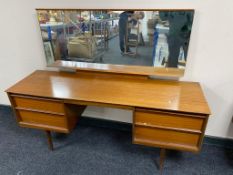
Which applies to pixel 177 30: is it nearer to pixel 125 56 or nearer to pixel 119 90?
pixel 125 56

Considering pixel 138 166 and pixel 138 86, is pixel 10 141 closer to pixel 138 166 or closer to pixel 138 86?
pixel 138 166

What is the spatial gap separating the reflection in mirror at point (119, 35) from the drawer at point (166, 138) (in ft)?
1.82

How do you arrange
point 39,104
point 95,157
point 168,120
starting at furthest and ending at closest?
point 95,157 < point 39,104 < point 168,120

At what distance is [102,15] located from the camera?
1445 millimetres

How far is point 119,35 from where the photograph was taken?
147 cm

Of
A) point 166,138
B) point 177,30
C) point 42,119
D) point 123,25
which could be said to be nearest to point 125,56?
point 123,25

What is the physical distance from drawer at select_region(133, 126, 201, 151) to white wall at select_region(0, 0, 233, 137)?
1.77ft

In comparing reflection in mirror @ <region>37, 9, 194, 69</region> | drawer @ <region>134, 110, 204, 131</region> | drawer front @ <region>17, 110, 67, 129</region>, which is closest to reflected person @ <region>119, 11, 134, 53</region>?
reflection in mirror @ <region>37, 9, 194, 69</region>

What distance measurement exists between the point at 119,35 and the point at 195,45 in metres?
0.60

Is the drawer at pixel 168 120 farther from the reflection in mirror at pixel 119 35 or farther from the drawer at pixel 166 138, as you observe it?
the reflection in mirror at pixel 119 35

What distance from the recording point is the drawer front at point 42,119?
1.37 meters

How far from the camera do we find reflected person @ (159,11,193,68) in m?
1.30

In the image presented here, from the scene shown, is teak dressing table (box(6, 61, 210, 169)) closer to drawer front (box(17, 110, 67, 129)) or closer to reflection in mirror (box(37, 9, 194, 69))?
drawer front (box(17, 110, 67, 129))

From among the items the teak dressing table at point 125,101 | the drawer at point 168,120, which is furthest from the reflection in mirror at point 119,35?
the drawer at point 168,120
